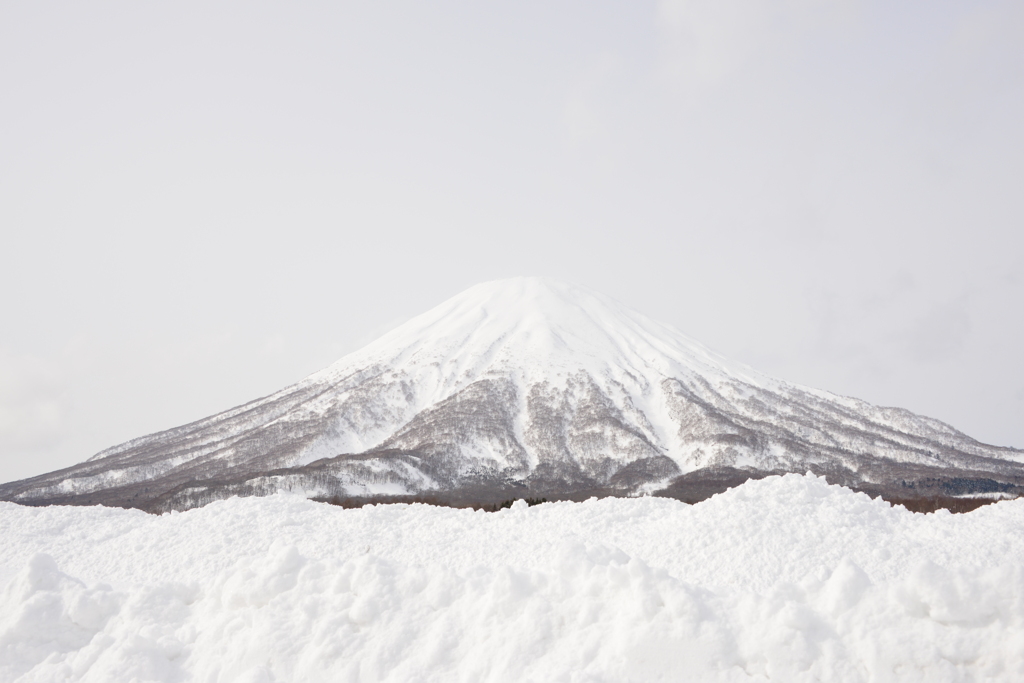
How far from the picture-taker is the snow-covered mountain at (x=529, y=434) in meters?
65.8

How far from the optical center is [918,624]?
8992 millimetres

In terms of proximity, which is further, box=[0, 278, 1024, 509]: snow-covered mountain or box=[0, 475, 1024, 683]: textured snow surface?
box=[0, 278, 1024, 509]: snow-covered mountain

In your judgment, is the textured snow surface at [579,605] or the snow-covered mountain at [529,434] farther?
the snow-covered mountain at [529,434]

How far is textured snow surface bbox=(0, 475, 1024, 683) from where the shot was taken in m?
8.97

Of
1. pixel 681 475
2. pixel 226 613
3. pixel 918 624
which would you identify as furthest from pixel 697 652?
pixel 681 475

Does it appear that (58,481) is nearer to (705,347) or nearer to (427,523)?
(427,523)

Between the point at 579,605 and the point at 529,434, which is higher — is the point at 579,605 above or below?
below

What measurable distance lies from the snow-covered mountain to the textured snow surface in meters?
38.7

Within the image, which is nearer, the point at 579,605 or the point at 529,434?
the point at 579,605

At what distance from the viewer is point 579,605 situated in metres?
10.4

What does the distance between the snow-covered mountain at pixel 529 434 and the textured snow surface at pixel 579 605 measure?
38738 millimetres

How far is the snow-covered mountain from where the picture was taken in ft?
216

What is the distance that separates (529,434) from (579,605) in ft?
246

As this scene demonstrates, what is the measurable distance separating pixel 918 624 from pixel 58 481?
308 feet
